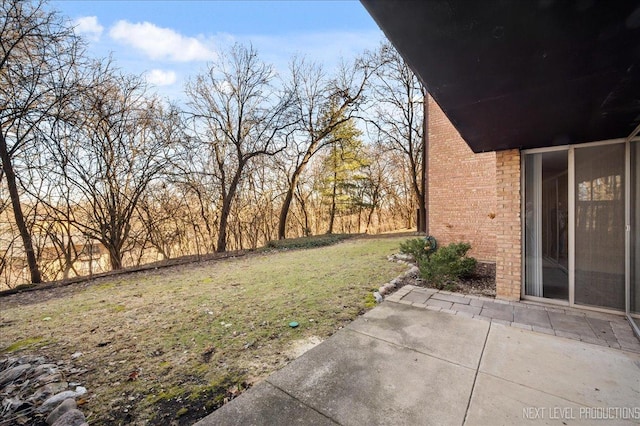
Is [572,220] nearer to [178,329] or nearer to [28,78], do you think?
[178,329]

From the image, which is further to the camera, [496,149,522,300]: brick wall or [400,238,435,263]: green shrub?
[400,238,435,263]: green shrub

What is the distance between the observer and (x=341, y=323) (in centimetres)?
308

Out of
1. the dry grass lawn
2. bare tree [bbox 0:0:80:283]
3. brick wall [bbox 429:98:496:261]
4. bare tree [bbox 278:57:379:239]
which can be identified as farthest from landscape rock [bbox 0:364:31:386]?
bare tree [bbox 278:57:379:239]

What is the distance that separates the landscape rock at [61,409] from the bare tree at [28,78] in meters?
5.64

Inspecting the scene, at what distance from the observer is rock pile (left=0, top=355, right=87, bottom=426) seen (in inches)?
66.3

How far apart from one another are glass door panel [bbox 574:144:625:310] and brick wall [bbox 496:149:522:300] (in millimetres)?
618

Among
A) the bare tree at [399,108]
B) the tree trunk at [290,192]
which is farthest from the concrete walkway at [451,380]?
the bare tree at [399,108]

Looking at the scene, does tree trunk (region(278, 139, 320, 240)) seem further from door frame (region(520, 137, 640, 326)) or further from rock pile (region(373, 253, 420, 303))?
door frame (region(520, 137, 640, 326))

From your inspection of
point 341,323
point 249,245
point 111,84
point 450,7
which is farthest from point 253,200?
point 450,7

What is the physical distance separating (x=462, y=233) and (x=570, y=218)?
337 cm

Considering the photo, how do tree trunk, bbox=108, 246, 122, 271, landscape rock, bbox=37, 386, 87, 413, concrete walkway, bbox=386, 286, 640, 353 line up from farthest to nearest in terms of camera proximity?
tree trunk, bbox=108, 246, 122, 271, concrete walkway, bbox=386, 286, 640, 353, landscape rock, bbox=37, 386, 87, 413

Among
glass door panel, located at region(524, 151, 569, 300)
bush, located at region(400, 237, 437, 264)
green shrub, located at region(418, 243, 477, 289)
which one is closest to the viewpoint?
glass door panel, located at region(524, 151, 569, 300)

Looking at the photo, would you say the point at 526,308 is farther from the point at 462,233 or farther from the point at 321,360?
the point at 462,233

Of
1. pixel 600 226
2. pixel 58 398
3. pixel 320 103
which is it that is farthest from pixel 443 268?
pixel 320 103
